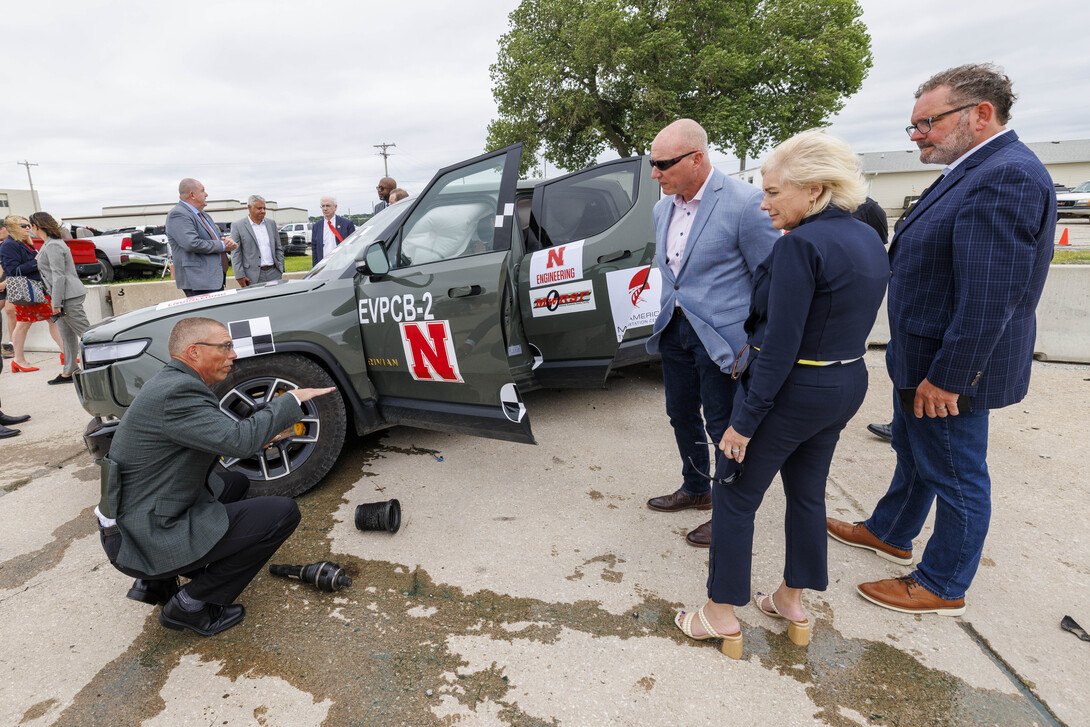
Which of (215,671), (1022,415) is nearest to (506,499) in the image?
(215,671)

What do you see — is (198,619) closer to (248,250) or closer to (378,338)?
(378,338)

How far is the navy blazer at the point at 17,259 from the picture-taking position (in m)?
5.70

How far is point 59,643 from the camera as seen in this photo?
84.7 inches

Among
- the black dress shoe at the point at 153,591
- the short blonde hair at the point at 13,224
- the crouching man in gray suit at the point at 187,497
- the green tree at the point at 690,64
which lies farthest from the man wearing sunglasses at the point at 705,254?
the green tree at the point at 690,64

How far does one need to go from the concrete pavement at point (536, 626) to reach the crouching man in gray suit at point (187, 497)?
201mm

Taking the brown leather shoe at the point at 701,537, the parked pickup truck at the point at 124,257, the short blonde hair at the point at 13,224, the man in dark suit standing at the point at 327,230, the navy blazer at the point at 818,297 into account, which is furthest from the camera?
the parked pickup truck at the point at 124,257

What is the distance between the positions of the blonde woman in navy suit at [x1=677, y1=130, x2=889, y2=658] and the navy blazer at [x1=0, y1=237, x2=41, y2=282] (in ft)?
23.6

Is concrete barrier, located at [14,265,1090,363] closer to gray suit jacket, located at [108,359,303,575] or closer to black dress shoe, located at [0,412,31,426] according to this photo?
black dress shoe, located at [0,412,31,426]

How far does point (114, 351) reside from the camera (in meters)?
2.90

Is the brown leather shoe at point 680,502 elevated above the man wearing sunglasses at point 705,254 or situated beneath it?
situated beneath

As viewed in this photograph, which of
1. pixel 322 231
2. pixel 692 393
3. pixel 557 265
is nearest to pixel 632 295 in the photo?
pixel 557 265

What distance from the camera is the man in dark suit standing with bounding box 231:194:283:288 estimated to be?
20.2 feet

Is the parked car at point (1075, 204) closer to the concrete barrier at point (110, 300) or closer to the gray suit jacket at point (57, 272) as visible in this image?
the concrete barrier at point (110, 300)

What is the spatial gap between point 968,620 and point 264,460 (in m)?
3.27
